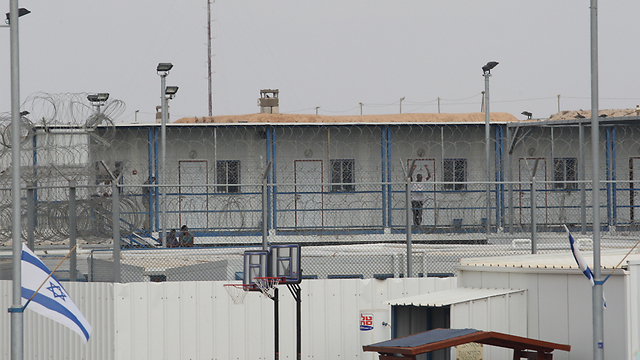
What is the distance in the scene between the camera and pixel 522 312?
8.62 meters

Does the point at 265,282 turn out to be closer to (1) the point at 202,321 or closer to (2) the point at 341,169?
(1) the point at 202,321

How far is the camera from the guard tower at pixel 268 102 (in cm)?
3020

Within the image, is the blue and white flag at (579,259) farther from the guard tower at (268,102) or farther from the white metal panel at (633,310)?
the guard tower at (268,102)

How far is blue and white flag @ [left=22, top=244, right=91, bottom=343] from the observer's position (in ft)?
24.5

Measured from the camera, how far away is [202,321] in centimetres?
985

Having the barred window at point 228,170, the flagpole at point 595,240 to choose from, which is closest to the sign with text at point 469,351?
the flagpole at point 595,240

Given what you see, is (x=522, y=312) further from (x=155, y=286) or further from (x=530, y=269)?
(x=155, y=286)

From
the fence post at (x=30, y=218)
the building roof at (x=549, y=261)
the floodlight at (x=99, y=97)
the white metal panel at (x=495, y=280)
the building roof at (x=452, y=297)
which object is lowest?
the building roof at (x=452, y=297)

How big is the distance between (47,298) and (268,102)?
23.1 meters

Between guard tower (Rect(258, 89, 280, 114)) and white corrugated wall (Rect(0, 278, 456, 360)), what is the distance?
20491mm

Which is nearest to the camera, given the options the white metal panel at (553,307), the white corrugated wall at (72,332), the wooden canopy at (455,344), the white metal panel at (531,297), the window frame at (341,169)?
the wooden canopy at (455,344)

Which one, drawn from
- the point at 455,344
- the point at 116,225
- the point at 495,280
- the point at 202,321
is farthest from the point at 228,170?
the point at 455,344

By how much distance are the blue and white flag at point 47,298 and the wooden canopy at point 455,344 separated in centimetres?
290

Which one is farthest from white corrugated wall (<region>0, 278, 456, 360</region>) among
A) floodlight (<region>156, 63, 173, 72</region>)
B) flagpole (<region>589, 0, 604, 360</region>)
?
floodlight (<region>156, 63, 173, 72</region>)
